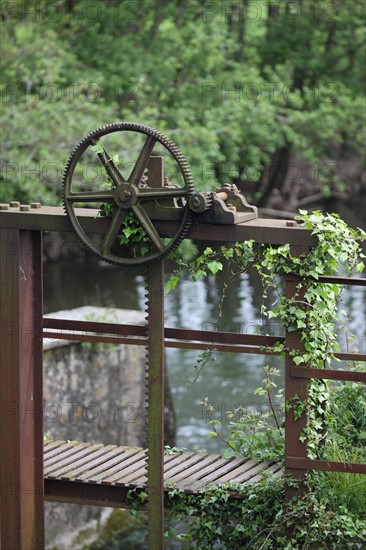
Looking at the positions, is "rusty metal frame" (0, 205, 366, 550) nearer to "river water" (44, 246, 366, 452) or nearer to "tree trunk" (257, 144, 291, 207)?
"river water" (44, 246, 366, 452)

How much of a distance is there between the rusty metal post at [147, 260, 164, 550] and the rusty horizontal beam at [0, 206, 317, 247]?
0.35m

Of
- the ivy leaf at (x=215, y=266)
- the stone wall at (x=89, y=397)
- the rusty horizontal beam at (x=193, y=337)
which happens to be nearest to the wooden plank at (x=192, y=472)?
the rusty horizontal beam at (x=193, y=337)

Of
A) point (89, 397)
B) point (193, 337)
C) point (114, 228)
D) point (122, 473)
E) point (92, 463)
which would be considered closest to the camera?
point (114, 228)

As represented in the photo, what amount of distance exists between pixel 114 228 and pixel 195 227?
20.4 inches

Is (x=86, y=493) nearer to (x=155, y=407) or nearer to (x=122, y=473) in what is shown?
(x=122, y=473)

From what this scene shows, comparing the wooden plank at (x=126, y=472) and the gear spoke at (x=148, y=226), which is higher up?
the gear spoke at (x=148, y=226)

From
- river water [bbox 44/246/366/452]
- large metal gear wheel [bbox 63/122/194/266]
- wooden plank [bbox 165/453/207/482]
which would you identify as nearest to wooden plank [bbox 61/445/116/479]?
wooden plank [bbox 165/453/207/482]

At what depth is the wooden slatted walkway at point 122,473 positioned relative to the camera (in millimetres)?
7605

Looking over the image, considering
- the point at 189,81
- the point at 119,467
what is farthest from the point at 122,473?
the point at 189,81

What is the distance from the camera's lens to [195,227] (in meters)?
6.99

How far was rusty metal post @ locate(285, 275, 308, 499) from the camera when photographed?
6.94m

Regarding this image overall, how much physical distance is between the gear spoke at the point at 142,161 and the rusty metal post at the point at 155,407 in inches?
22.0

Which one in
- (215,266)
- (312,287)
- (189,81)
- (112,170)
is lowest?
(312,287)

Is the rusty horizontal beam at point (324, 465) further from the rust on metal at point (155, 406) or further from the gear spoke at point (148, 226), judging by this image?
the gear spoke at point (148, 226)
